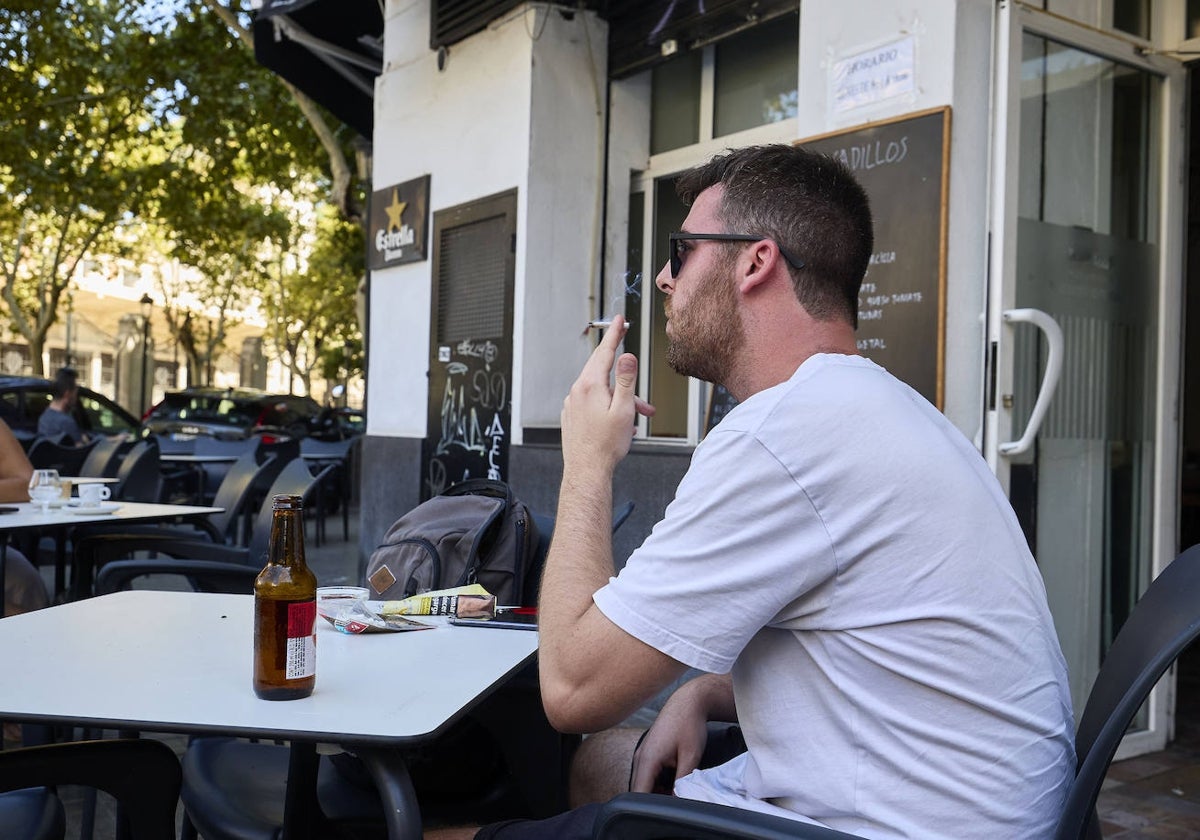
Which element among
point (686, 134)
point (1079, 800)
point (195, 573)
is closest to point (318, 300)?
point (686, 134)

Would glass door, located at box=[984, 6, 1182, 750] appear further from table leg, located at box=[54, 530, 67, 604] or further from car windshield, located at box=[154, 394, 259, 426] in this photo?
car windshield, located at box=[154, 394, 259, 426]

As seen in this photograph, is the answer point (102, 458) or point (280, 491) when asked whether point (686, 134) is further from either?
point (102, 458)

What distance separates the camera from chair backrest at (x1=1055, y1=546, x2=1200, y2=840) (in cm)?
129

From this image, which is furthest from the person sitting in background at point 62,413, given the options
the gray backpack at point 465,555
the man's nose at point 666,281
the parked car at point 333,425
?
the man's nose at point 666,281

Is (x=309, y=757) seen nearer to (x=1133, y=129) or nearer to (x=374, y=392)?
A: (x=1133, y=129)

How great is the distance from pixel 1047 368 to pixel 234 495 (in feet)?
11.8

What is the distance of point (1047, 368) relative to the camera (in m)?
3.63

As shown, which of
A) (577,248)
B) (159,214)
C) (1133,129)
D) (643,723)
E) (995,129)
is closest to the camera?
(995,129)

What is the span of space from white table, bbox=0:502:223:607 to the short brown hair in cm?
319

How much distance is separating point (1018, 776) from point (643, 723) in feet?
11.3

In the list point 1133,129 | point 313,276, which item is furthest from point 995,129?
point 313,276

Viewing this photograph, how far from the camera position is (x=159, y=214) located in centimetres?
1802

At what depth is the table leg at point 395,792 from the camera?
1.48 m

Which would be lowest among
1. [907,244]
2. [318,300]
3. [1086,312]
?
[1086,312]
